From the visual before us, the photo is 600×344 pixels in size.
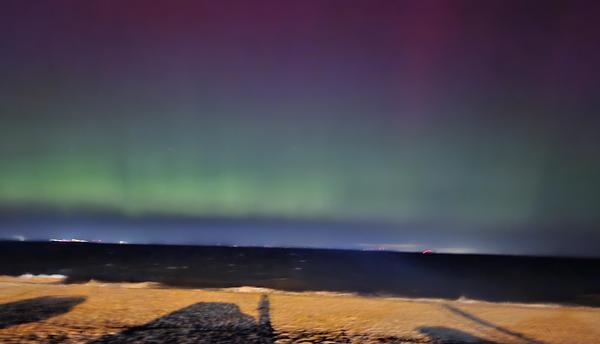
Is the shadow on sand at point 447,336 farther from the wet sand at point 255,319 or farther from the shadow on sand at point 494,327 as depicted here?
the shadow on sand at point 494,327

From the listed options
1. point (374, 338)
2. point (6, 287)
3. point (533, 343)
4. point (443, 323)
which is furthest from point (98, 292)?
point (533, 343)

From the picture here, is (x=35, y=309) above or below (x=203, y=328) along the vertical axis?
above

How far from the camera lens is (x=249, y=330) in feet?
18.4

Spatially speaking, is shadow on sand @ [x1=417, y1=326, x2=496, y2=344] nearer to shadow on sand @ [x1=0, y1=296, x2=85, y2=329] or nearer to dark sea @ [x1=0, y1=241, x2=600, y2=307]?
shadow on sand @ [x1=0, y1=296, x2=85, y2=329]

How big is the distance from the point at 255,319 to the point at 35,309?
341 cm

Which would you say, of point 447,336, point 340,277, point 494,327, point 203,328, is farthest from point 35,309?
point 340,277

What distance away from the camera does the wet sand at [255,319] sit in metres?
5.33

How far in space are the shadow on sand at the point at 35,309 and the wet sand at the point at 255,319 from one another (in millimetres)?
12

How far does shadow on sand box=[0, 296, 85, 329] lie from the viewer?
570 cm

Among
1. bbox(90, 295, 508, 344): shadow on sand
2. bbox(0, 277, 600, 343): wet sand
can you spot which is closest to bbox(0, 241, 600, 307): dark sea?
bbox(0, 277, 600, 343): wet sand

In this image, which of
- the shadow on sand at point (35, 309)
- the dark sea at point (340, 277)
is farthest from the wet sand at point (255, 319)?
the dark sea at point (340, 277)

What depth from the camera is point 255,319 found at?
6.25 meters

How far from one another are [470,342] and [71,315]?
5736 millimetres

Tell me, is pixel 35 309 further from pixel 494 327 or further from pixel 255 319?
pixel 494 327
